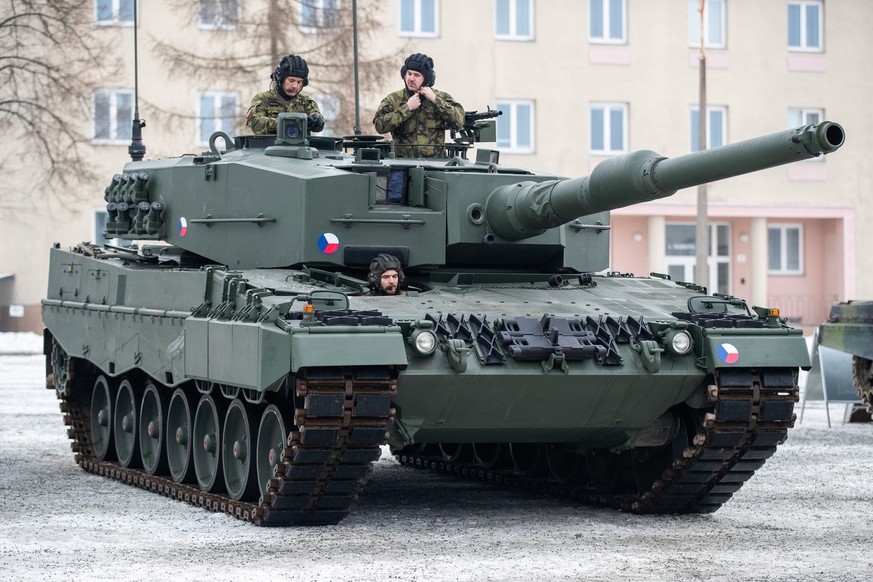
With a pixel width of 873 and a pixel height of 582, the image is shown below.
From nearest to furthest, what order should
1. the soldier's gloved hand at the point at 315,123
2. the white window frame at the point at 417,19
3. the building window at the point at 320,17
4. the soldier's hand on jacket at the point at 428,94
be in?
the soldier's hand on jacket at the point at 428,94, the soldier's gloved hand at the point at 315,123, the building window at the point at 320,17, the white window frame at the point at 417,19

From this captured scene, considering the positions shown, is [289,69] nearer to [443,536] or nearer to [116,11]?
[443,536]

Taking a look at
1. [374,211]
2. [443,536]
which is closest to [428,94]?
[374,211]

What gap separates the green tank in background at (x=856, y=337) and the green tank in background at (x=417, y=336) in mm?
6393

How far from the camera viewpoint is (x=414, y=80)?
15570mm

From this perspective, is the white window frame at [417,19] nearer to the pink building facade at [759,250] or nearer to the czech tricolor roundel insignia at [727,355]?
the pink building facade at [759,250]

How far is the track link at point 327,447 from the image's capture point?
11.6m

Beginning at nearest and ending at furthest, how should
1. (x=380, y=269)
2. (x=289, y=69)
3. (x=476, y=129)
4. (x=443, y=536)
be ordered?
(x=443, y=536), (x=380, y=269), (x=289, y=69), (x=476, y=129)

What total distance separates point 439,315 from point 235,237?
281 cm

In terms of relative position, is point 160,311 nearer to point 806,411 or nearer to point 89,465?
point 89,465

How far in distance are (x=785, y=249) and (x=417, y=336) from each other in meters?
36.2

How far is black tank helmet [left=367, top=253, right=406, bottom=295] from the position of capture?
1302 cm

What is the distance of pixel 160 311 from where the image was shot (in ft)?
47.1

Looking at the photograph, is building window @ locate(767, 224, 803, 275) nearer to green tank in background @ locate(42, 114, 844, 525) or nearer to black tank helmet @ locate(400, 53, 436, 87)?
green tank in background @ locate(42, 114, 844, 525)

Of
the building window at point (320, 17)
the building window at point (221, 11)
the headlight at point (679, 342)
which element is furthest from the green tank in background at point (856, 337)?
the building window at point (221, 11)
